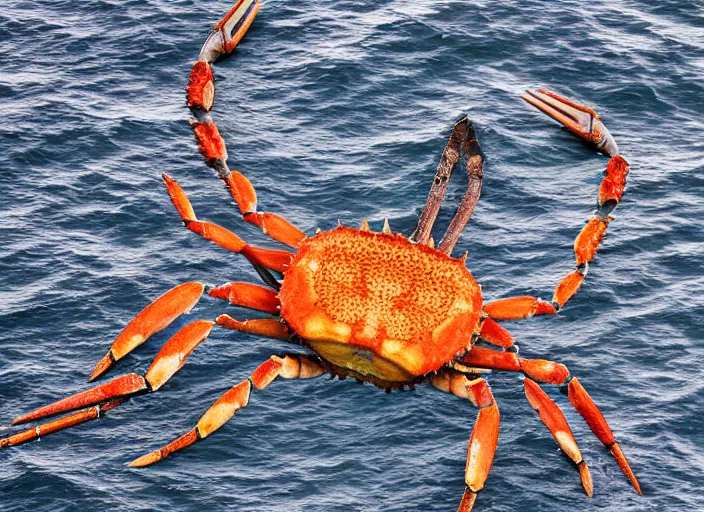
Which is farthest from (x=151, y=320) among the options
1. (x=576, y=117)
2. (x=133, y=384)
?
(x=576, y=117)

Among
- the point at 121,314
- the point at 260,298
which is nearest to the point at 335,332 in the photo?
the point at 260,298

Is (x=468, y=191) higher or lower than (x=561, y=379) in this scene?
higher

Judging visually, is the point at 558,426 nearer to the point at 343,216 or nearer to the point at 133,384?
the point at 133,384

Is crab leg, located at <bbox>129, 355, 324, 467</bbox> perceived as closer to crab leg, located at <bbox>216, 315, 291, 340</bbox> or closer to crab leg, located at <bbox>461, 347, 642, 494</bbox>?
crab leg, located at <bbox>216, 315, 291, 340</bbox>

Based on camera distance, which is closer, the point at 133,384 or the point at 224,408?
the point at 224,408

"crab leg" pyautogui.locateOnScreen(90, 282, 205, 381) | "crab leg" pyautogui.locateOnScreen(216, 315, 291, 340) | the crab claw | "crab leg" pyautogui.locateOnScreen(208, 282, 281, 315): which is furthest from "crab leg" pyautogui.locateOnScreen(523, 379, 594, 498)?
the crab claw

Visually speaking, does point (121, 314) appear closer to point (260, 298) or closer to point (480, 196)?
point (260, 298)

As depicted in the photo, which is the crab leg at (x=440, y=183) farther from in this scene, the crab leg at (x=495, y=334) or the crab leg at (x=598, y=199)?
the crab leg at (x=495, y=334)
